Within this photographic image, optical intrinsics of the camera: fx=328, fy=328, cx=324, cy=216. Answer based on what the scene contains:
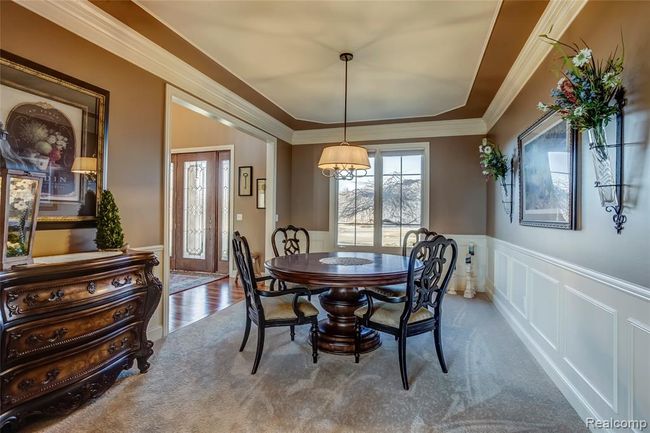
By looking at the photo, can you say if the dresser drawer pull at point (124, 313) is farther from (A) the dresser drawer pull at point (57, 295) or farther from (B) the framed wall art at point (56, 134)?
(B) the framed wall art at point (56, 134)

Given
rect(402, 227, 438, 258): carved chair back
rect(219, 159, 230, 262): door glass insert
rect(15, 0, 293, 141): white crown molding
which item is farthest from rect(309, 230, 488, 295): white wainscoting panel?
rect(219, 159, 230, 262): door glass insert

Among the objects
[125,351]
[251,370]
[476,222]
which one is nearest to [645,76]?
[251,370]

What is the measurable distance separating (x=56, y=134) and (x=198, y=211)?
4.18 metres

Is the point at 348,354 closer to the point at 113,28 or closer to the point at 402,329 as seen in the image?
the point at 402,329

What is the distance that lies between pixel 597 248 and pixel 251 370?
2.32 metres

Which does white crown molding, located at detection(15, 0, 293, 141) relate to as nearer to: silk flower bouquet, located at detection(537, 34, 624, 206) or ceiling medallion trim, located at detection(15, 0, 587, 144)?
ceiling medallion trim, located at detection(15, 0, 587, 144)

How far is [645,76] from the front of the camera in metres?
1.46

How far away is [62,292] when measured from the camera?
5.92 feet

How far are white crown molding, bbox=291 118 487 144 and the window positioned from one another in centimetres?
25

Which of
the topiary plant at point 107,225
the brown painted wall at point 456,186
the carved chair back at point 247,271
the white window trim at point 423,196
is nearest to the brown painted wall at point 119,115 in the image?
the topiary plant at point 107,225

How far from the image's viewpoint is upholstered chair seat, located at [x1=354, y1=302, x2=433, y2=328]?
230 cm

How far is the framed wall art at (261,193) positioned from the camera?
5711 mm

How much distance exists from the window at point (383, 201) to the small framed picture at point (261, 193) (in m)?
1.26

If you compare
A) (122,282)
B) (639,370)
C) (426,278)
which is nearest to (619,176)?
(639,370)
